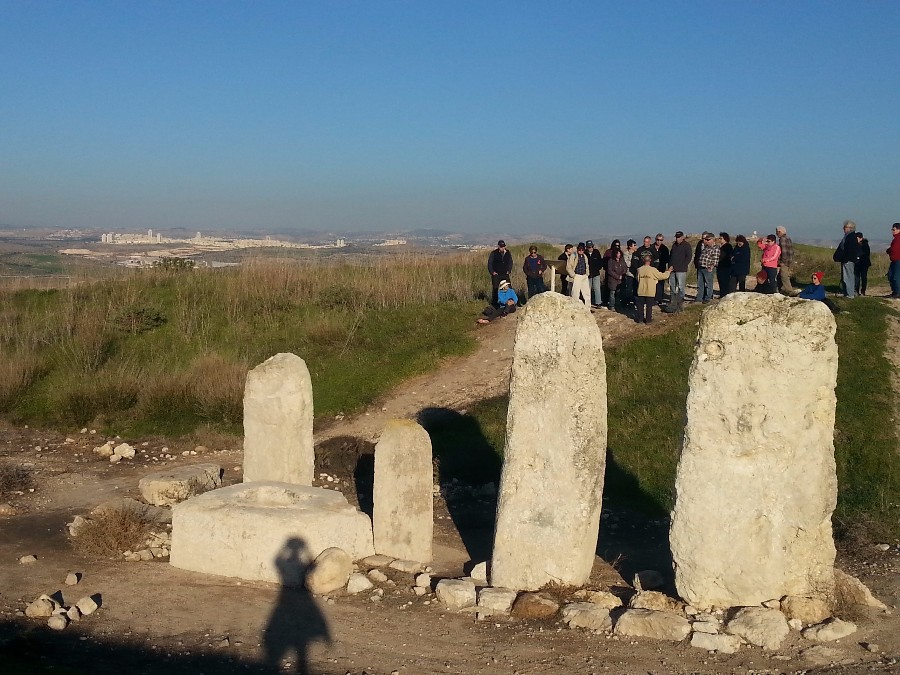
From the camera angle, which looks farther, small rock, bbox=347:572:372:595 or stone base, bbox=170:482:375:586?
stone base, bbox=170:482:375:586

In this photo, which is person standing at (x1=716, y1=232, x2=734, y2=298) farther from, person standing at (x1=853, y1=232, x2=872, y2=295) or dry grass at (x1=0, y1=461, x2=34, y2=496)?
dry grass at (x1=0, y1=461, x2=34, y2=496)

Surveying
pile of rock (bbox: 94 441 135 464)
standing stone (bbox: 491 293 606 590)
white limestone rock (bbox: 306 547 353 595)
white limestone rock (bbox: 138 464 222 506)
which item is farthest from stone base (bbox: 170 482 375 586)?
pile of rock (bbox: 94 441 135 464)

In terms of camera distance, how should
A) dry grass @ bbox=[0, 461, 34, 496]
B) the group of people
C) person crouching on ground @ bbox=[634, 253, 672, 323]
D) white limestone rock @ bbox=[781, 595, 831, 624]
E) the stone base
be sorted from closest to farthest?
white limestone rock @ bbox=[781, 595, 831, 624] < the stone base < dry grass @ bbox=[0, 461, 34, 496] < person crouching on ground @ bbox=[634, 253, 672, 323] < the group of people

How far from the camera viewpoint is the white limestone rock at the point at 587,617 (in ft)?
25.9

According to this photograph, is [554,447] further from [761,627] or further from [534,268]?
[534,268]

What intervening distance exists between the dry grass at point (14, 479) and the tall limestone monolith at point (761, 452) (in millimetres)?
9973

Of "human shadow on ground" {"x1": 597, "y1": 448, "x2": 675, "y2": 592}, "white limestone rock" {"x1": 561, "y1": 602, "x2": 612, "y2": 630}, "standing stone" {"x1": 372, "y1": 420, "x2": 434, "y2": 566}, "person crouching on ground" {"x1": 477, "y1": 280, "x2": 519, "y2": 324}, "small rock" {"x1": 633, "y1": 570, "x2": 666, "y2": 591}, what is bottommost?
"human shadow on ground" {"x1": 597, "y1": 448, "x2": 675, "y2": 592}

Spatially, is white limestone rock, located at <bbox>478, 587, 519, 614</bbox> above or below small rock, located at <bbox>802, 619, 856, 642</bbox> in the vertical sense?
below

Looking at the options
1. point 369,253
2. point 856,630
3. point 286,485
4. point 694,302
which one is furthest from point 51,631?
point 369,253

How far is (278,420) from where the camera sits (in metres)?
11.4

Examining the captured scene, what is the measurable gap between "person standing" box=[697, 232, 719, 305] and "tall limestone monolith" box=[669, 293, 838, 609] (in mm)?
11922

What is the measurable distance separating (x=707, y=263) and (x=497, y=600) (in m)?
13.1

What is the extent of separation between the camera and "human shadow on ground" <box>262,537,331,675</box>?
7.47m

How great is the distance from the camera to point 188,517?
9594mm
